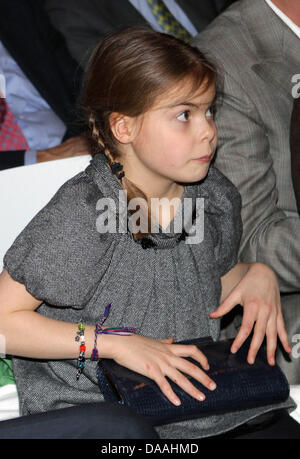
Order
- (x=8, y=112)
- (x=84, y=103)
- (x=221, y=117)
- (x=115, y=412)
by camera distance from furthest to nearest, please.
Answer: (x=8, y=112) → (x=221, y=117) → (x=84, y=103) → (x=115, y=412)

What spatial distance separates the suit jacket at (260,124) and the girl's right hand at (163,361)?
411 millimetres

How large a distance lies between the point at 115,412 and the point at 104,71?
63cm

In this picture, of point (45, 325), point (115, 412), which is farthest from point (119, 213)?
point (115, 412)

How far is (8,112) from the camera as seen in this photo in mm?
2008

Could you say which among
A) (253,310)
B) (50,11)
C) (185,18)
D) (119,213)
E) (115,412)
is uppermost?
(50,11)

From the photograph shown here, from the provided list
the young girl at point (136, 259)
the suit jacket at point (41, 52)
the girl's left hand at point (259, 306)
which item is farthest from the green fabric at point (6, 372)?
the suit jacket at point (41, 52)

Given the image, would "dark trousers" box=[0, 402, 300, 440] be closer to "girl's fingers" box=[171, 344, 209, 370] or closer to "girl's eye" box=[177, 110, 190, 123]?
"girl's fingers" box=[171, 344, 209, 370]

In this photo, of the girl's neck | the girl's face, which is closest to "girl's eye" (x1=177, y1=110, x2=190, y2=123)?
the girl's face

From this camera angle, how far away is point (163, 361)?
1.13m

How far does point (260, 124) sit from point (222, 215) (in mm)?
285

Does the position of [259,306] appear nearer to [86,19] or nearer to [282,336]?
[282,336]

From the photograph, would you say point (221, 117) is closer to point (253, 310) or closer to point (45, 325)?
point (253, 310)

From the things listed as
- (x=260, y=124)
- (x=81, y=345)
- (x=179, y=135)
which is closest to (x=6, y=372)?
(x=81, y=345)

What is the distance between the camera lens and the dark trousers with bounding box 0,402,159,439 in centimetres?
97
